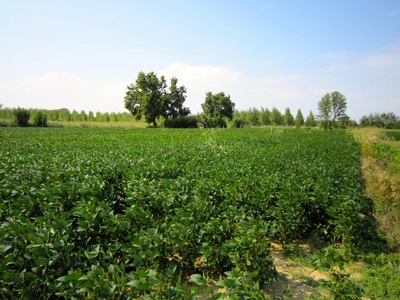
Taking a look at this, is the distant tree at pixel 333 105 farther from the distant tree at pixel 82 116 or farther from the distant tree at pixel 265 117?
the distant tree at pixel 82 116

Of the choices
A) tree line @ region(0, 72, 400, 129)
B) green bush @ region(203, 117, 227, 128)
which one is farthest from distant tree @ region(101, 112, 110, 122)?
green bush @ region(203, 117, 227, 128)

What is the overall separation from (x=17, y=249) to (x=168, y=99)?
5125 cm

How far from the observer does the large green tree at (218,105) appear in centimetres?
6488

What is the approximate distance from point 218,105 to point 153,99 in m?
19.7

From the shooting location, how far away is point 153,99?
A: 51031 millimetres

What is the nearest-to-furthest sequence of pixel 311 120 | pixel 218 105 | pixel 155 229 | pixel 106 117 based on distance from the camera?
pixel 155 229, pixel 218 105, pixel 106 117, pixel 311 120

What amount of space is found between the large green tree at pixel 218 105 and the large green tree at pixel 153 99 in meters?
11.7

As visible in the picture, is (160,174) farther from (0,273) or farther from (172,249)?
(0,273)

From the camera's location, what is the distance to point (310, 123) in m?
74.2

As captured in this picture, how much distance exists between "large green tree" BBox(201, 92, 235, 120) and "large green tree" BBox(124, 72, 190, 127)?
11682 millimetres

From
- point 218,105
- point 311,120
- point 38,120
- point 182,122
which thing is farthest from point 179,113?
point 311,120

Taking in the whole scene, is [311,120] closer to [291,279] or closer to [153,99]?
[153,99]

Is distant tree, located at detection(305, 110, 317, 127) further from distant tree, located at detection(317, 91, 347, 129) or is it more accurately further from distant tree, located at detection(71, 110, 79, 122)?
distant tree, located at detection(71, 110, 79, 122)

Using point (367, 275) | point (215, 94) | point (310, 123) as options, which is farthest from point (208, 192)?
point (310, 123)
